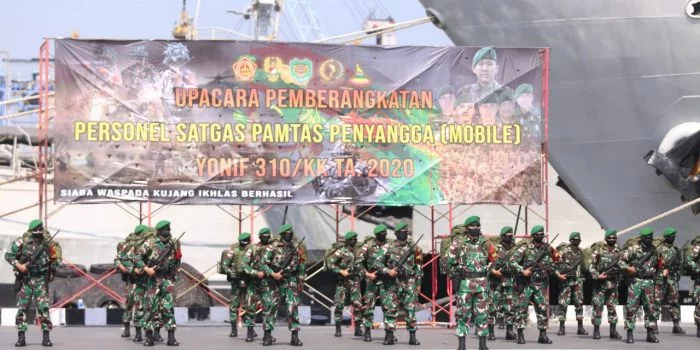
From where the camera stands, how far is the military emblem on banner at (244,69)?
21.0 meters

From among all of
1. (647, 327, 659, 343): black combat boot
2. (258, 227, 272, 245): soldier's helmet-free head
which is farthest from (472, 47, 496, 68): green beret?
(647, 327, 659, 343): black combat boot

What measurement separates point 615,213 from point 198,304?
32.3 ft

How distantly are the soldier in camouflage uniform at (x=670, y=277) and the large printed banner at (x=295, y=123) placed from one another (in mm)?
2731

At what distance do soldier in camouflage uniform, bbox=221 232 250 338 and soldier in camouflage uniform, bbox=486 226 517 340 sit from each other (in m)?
3.92

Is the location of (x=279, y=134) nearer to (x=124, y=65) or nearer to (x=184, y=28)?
(x=124, y=65)

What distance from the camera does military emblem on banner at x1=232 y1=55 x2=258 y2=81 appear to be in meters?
21.0

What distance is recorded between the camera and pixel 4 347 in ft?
55.9

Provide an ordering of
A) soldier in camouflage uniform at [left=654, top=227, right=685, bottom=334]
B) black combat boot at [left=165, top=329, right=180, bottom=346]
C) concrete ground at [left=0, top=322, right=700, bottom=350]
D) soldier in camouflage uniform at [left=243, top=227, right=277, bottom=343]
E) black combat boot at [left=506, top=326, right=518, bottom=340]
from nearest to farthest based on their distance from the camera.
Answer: black combat boot at [left=165, top=329, right=180, bottom=346] < concrete ground at [left=0, top=322, right=700, bottom=350] < soldier in camouflage uniform at [left=243, top=227, right=277, bottom=343] < black combat boot at [left=506, top=326, right=518, bottom=340] < soldier in camouflage uniform at [left=654, top=227, right=685, bottom=334]

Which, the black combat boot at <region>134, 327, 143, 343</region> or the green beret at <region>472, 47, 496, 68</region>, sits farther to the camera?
the green beret at <region>472, 47, 496, 68</region>

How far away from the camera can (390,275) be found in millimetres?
17656

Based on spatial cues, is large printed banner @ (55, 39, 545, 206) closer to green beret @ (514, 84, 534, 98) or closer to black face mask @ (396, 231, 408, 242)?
green beret @ (514, 84, 534, 98)

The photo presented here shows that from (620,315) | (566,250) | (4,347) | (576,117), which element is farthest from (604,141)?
(4,347)

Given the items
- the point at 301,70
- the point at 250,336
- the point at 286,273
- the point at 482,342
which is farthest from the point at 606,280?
the point at 301,70

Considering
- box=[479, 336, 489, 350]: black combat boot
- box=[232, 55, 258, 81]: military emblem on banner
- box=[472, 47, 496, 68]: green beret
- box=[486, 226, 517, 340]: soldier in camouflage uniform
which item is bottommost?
box=[479, 336, 489, 350]: black combat boot
